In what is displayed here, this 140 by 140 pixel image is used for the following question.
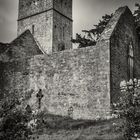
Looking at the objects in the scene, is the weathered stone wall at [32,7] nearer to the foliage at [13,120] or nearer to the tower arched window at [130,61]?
the tower arched window at [130,61]

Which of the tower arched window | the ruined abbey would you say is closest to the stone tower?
the ruined abbey

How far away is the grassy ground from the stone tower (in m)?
19.7

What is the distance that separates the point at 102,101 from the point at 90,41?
11.2m

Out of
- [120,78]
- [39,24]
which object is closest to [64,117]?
[120,78]

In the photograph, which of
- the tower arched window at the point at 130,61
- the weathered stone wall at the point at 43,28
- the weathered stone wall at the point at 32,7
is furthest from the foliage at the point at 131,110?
the weathered stone wall at the point at 32,7

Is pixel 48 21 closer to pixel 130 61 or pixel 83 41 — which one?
pixel 83 41

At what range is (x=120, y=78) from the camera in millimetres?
15641

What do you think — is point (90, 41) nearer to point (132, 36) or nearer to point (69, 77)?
point (132, 36)

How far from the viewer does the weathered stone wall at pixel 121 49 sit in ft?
48.6

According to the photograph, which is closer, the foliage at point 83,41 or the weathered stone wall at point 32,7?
the foliage at point 83,41

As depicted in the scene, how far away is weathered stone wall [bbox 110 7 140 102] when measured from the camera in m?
14.8

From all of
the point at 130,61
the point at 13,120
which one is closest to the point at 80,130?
the point at 13,120

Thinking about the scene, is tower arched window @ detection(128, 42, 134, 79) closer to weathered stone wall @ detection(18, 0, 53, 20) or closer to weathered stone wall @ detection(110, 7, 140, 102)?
weathered stone wall @ detection(110, 7, 140, 102)

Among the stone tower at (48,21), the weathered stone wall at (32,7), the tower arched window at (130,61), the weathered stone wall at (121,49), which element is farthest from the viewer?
the weathered stone wall at (32,7)
